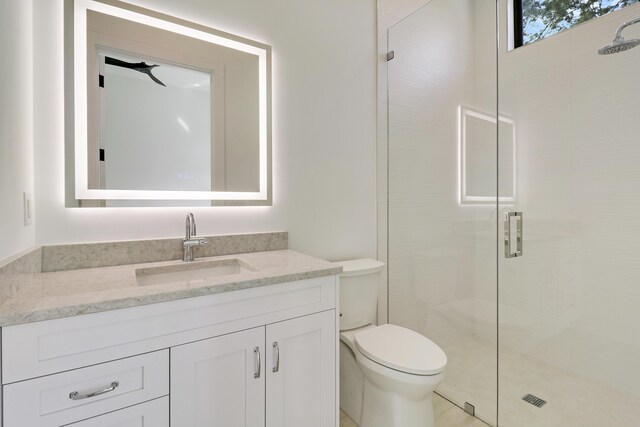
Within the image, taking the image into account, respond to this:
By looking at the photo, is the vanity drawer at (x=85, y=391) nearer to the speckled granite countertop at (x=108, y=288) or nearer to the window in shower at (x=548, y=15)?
the speckled granite countertop at (x=108, y=288)

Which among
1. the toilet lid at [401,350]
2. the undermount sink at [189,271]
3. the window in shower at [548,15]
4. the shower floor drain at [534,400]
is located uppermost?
the window in shower at [548,15]

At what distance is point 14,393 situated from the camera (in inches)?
29.4

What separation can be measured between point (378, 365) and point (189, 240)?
1.02 m

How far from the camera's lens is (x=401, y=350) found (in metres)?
1.43

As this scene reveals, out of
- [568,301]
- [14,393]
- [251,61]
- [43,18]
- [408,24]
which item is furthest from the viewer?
[408,24]

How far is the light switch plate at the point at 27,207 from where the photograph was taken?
3.58ft

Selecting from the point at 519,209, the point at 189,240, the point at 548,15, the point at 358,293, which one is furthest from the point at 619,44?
the point at 189,240

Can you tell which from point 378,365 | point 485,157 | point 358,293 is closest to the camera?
point 378,365

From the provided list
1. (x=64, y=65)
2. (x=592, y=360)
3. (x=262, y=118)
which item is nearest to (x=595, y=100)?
(x=592, y=360)

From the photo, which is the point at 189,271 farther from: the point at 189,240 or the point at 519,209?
the point at 519,209

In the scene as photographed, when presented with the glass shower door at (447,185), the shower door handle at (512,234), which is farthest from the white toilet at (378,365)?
the shower door handle at (512,234)

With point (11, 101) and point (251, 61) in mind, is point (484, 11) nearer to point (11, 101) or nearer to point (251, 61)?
point (251, 61)

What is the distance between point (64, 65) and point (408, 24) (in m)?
1.94

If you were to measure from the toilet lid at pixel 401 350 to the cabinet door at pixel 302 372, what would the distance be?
0.24m
